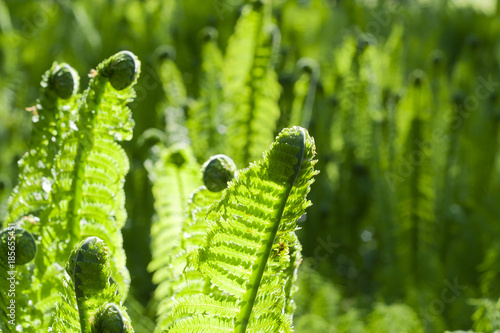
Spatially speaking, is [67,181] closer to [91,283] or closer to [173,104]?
[91,283]

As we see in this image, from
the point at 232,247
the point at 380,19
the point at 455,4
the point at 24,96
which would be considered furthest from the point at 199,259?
the point at 455,4

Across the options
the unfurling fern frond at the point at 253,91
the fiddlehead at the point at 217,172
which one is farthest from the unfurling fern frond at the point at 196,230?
the unfurling fern frond at the point at 253,91

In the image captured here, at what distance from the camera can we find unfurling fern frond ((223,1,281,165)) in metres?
0.62

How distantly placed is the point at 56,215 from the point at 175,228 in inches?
5.4

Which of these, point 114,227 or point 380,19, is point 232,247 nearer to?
point 114,227

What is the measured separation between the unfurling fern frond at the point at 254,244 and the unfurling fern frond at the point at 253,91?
351 mm

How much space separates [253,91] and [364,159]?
288mm

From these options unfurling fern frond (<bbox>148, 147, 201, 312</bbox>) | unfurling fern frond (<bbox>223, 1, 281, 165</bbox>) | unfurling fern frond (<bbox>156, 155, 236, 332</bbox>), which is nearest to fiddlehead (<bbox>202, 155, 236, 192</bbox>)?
unfurling fern frond (<bbox>156, 155, 236, 332</bbox>)

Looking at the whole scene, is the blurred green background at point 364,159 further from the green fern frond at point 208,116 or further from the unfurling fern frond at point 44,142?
the unfurling fern frond at point 44,142

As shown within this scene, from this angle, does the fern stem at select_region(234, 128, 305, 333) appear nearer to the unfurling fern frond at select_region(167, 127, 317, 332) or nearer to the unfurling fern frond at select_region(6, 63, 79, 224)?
the unfurling fern frond at select_region(167, 127, 317, 332)

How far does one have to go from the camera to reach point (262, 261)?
0.25 meters

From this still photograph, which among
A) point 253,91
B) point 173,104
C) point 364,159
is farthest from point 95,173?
point 364,159

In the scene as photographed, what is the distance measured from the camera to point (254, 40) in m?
0.63

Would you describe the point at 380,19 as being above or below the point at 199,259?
above
